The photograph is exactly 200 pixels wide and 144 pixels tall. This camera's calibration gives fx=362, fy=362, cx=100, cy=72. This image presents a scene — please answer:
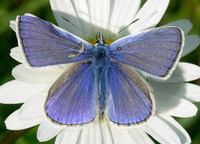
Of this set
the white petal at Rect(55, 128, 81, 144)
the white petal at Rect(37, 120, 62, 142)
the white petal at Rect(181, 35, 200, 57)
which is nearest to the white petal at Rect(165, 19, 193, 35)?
the white petal at Rect(181, 35, 200, 57)

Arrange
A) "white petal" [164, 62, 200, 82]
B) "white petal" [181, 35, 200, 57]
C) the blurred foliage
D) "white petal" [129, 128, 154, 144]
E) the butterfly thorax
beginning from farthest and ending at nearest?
the blurred foliage < "white petal" [181, 35, 200, 57] < "white petal" [164, 62, 200, 82] < "white petal" [129, 128, 154, 144] < the butterfly thorax

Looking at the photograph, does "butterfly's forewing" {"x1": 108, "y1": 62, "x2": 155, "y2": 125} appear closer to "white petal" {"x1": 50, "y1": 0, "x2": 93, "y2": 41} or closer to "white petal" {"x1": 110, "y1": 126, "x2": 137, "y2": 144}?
"white petal" {"x1": 110, "y1": 126, "x2": 137, "y2": 144}

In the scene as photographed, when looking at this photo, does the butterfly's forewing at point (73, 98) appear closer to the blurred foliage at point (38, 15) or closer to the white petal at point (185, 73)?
the white petal at point (185, 73)

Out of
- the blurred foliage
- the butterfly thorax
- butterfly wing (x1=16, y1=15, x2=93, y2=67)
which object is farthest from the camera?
the blurred foliage

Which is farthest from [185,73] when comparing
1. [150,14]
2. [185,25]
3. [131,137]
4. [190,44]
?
[131,137]

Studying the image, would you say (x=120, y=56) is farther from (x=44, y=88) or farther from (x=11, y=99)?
(x=11, y=99)

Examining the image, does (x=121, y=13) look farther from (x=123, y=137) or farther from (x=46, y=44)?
(x=123, y=137)

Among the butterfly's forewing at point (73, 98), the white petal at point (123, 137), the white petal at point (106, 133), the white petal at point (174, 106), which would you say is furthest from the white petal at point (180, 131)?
the butterfly's forewing at point (73, 98)
